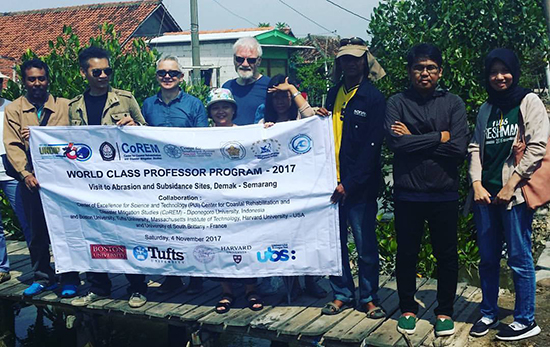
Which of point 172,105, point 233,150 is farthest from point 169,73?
point 233,150

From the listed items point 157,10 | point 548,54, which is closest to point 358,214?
point 548,54

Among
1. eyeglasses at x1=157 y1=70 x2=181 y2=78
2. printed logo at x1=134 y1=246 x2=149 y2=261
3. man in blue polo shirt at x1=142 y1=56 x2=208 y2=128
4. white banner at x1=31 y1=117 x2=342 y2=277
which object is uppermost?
eyeglasses at x1=157 y1=70 x2=181 y2=78

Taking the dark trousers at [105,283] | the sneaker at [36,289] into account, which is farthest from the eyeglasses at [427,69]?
the sneaker at [36,289]

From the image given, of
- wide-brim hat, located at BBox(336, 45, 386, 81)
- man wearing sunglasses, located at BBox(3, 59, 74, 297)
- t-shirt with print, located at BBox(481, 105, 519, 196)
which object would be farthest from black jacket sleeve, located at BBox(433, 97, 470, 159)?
man wearing sunglasses, located at BBox(3, 59, 74, 297)

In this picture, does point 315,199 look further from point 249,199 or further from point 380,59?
point 380,59

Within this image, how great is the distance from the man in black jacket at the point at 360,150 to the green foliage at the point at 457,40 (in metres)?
2.15

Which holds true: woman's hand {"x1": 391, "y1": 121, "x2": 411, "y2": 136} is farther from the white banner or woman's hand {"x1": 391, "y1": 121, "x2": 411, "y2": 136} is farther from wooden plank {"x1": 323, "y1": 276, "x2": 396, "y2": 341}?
wooden plank {"x1": 323, "y1": 276, "x2": 396, "y2": 341}

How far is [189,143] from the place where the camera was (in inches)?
227

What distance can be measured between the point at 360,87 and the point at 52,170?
2939mm

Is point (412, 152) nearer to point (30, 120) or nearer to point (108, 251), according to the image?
point (108, 251)

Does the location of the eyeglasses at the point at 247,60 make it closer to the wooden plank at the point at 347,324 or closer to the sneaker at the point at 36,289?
the wooden plank at the point at 347,324

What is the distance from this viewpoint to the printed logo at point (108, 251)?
6.18 metres

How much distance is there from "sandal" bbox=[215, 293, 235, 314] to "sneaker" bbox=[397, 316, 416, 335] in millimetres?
1573

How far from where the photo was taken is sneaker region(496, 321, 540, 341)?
5035 mm
